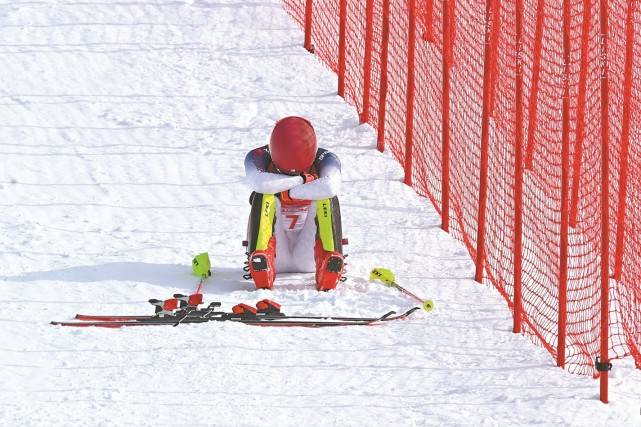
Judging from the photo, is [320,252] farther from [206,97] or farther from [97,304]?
[206,97]

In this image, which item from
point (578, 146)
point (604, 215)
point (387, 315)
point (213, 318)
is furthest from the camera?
point (578, 146)

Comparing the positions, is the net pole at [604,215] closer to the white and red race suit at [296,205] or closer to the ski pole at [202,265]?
the white and red race suit at [296,205]

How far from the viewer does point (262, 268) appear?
9211 mm

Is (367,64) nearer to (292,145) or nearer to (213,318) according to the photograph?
(292,145)

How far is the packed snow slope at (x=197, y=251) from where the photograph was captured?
7746 mm

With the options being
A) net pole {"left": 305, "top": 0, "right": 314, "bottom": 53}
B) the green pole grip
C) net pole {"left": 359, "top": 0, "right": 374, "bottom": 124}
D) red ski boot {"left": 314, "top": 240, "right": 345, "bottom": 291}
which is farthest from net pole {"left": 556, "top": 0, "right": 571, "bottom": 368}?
net pole {"left": 305, "top": 0, "right": 314, "bottom": 53}

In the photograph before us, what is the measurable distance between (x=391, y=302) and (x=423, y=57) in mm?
4162

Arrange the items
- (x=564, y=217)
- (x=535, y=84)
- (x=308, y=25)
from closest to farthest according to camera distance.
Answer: (x=564, y=217) → (x=535, y=84) → (x=308, y=25)

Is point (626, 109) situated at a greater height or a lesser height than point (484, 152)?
greater

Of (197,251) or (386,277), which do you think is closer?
(386,277)

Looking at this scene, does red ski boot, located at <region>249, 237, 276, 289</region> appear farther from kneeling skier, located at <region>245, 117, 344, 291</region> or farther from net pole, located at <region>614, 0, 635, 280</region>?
net pole, located at <region>614, 0, 635, 280</region>

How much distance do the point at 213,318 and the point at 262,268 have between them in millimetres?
588

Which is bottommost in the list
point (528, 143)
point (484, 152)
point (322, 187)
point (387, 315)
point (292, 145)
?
→ point (387, 315)

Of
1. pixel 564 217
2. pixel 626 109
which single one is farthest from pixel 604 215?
pixel 626 109
